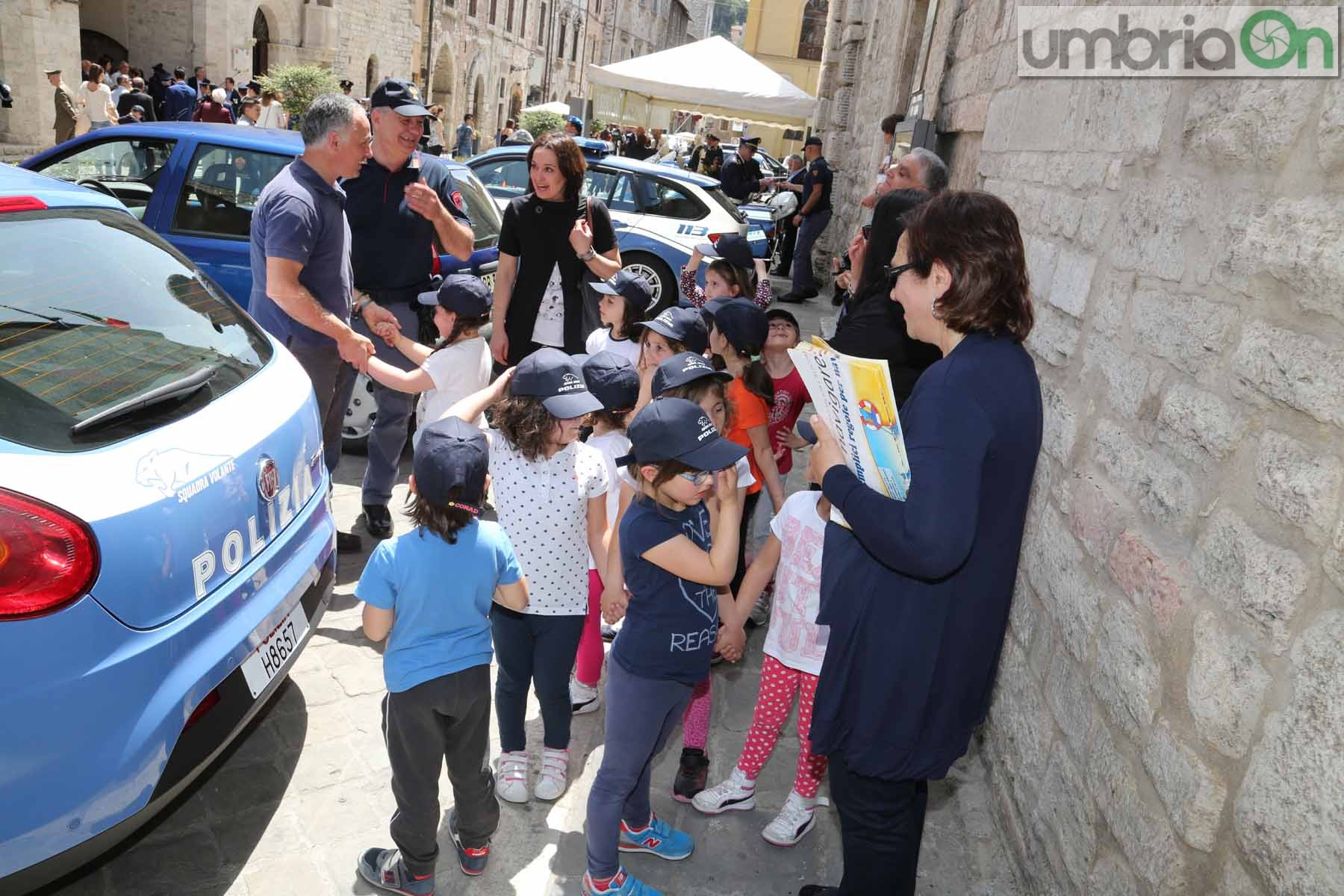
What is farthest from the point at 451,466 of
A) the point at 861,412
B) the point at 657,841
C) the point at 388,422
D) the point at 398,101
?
the point at 398,101

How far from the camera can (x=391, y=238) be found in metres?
4.69

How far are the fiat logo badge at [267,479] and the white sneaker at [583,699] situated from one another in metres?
1.42

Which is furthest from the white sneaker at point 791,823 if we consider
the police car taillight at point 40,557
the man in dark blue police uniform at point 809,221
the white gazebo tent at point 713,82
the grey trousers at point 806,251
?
the white gazebo tent at point 713,82

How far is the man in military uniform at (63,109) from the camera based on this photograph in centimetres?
1595

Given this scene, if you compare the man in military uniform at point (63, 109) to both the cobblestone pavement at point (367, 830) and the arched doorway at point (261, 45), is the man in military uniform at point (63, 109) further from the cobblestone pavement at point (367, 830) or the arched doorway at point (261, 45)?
the cobblestone pavement at point (367, 830)

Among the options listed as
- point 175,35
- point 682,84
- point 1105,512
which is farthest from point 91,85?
point 1105,512

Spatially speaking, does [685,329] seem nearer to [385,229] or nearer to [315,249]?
[315,249]

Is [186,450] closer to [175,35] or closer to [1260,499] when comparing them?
[1260,499]

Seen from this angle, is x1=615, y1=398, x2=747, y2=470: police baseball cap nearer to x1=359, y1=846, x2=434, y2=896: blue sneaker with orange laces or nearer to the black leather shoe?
x1=359, y1=846, x2=434, y2=896: blue sneaker with orange laces

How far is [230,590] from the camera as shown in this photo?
99.7 inches

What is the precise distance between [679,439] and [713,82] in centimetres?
1377

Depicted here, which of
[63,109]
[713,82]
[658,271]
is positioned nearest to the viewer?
[658,271]

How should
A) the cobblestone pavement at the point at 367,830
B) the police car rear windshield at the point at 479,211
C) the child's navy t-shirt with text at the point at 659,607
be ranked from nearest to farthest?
the child's navy t-shirt with text at the point at 659,607 → the cobblestone pavement at the point at 367,830 → the police car rear windshield at the point at 479,211

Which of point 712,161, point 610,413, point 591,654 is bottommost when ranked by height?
A: point 591,654
